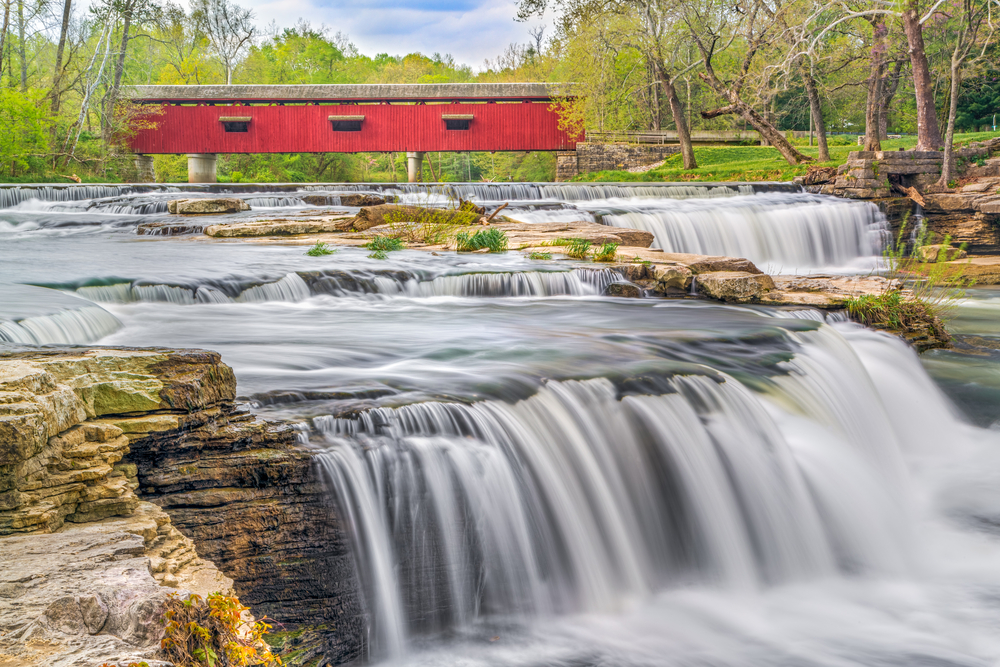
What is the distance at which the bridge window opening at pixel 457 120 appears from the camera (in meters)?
38.5

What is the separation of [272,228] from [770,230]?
408 inches

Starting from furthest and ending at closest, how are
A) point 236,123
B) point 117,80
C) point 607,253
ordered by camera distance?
point 236,123 < point 117,80 < point 607,253

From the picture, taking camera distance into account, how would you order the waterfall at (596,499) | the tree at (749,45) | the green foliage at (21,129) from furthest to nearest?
the green foliage at (21,129) → the tree at (749,45) → the waterfall at (596,499)

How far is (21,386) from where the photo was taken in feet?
10.6

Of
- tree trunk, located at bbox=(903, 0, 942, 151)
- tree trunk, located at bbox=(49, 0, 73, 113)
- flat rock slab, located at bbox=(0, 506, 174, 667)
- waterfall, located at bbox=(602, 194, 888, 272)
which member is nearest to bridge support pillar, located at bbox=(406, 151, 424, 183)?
tree trunk, located at bbox=(49, 0, 73, 113)

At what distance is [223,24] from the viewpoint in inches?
2522

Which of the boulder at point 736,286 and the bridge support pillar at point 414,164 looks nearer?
the boulder at point 736,286

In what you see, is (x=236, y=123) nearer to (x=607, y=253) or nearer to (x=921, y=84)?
(x=921, y=84)

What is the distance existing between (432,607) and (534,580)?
0.65 m

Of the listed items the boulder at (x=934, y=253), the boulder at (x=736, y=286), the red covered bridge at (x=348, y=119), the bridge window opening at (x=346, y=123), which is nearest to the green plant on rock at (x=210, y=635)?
the boulder at (x=736, y=286)

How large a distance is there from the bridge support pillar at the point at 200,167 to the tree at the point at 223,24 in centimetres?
2697

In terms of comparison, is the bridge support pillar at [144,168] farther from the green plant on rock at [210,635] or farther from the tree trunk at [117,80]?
the green plant on rock at [210,635]

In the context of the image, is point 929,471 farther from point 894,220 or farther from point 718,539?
point 894,220

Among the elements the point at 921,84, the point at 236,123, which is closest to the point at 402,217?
the point at 921,84
